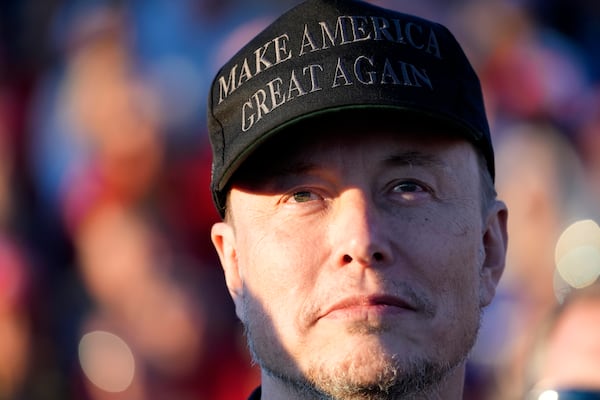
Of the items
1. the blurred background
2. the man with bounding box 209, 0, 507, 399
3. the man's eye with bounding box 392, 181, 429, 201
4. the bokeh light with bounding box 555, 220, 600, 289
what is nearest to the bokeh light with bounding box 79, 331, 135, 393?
the blurred background

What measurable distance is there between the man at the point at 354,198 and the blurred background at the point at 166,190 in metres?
1.80

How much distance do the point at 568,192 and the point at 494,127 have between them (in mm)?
436

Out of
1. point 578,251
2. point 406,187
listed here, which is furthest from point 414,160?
point 578,251

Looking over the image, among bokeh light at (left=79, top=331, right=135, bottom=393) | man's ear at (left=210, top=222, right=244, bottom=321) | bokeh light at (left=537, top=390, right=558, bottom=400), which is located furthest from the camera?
bokeh light at (left=79, top=331, right=135, bottom=393)

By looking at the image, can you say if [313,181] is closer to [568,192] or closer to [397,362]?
[397,362]

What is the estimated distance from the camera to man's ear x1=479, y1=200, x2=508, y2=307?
2.54m

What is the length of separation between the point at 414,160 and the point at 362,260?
290 millimetres

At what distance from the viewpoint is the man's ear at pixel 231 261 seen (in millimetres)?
2527

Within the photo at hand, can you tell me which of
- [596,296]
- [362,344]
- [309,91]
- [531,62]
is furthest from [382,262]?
[531,62]

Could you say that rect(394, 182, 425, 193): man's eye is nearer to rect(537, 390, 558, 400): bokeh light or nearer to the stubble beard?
the stubble beard

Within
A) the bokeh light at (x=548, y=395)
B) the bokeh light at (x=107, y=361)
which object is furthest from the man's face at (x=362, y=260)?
the bokeh light at (x=107, y=361)

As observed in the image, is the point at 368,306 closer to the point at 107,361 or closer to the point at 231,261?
the point at 231,261

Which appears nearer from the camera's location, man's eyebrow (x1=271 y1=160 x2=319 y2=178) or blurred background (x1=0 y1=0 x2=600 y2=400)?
man's eyebrow (x1=271 y1=160 x2=319 y2=178)

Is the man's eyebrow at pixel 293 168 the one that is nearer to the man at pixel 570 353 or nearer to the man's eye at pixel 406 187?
the man's eye at pixel 406 187
